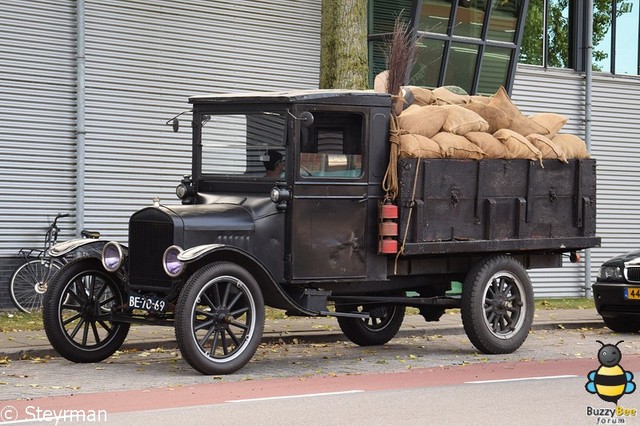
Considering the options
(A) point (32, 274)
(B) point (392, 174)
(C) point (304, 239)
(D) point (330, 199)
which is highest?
(B) point (392, 174)

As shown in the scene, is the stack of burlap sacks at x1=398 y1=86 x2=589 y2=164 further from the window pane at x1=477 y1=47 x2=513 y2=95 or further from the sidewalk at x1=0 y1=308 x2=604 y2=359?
the window pane at x1=477 y1=47 x2=513 y2=95

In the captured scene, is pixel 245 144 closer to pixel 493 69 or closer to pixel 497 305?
pixel 497 305

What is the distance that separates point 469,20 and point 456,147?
8289 mm

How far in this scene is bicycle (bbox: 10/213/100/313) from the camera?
54.9ft

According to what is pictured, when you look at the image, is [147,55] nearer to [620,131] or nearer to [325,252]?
[325,252]

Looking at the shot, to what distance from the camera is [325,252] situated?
12180 millimetres

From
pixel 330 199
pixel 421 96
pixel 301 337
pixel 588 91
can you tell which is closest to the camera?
pixel 330 199

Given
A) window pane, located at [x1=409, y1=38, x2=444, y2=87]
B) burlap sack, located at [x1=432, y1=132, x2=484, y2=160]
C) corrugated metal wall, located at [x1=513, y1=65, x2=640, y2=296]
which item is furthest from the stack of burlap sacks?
corrugated metal wall, located at [x1=513, y1=65, x2=640, y2=296]

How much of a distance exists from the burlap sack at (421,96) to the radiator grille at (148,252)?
338cm

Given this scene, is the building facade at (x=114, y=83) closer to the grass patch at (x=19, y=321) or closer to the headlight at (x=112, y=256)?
the grass patch at (x=19, y=321)

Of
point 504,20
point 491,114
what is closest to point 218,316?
point 491,114

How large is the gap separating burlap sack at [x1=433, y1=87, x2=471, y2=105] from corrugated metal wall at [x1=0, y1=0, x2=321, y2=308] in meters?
4.83

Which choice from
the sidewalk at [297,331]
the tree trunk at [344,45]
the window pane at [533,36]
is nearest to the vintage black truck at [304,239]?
the sidewalk at [297,331]

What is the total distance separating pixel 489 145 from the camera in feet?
43.2
